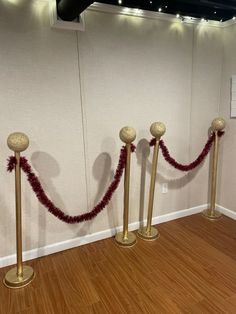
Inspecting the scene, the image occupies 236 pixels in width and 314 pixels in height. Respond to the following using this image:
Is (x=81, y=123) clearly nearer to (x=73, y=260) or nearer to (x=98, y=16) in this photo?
(x=98, y=16)

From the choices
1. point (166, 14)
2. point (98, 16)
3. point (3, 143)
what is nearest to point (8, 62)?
point (3, 143)

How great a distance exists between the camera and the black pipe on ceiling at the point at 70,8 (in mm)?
1924

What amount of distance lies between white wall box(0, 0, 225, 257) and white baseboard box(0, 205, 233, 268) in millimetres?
63

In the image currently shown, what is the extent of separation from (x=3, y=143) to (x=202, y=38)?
100 inches

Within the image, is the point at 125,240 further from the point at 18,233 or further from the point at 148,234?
the point at 18,233

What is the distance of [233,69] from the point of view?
3.07m

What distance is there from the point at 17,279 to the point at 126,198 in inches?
49.5

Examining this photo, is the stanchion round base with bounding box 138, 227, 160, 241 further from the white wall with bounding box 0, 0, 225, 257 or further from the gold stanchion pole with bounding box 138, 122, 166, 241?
the white wall with bounding box 0, 0, 225, 257

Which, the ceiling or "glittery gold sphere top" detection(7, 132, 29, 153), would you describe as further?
the ceiling

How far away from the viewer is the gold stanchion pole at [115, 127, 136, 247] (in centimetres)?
248

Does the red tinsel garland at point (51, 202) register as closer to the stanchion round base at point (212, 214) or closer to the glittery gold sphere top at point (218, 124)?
the glittery gold sphere top at point (218, 124)

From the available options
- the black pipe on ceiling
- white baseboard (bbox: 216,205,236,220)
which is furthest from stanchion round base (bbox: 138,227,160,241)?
the black pipe on ceiling

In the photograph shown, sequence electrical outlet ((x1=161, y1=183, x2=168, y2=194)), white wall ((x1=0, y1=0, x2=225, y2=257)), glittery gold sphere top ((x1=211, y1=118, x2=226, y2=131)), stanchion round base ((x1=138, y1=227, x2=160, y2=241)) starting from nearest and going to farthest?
white wall ((x1=0, y1=0, x2=225, y2=257)) → stanchion round base ((x1=138, y1=227, x2=160, y2=241)) → glittery gold sphere top ((x1=211, y1=118, x2=226, y2=131)) → electrical outlet ((x1=161, y1=183, x2=168, y2=194))

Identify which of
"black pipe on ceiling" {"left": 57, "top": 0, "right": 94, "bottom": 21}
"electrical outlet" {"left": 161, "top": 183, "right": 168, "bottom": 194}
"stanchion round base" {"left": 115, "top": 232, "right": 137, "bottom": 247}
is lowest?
"stanchion round base" {"left": 115, "top": 232, "right": 137, "bottom": 247}
